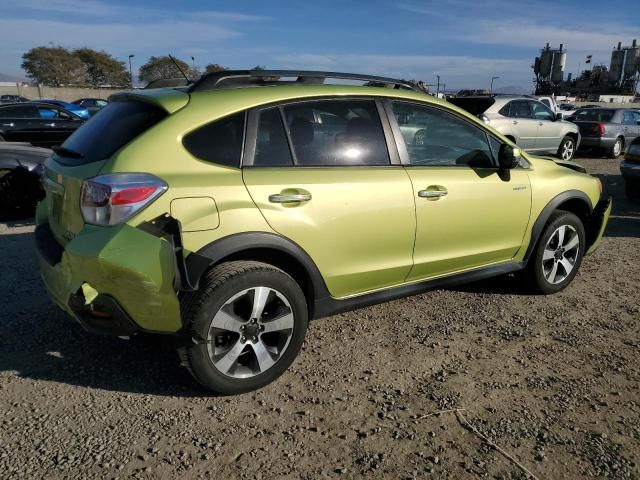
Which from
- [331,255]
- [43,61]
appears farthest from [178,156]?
[43,61]

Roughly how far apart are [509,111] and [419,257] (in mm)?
9628

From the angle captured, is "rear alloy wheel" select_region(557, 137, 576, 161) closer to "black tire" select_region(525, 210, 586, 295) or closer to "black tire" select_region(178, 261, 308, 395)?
"black tire" select_region(525, 210, 586, 295)

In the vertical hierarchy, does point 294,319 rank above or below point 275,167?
below

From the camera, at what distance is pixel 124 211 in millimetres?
2484

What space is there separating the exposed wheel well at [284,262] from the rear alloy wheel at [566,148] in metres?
12.4

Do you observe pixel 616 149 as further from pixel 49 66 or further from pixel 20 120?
pixel 49 66

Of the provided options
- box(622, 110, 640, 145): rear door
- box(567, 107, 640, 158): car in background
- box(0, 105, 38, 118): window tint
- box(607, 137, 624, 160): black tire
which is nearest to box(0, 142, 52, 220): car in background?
box(0, 105, 38, 118): window tint

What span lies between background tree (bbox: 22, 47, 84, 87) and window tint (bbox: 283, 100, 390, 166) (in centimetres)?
7767

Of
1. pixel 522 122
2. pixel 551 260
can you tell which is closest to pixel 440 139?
pixel 551 260

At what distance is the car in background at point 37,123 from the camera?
9.89m

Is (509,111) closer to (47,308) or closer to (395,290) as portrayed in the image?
(395,290)

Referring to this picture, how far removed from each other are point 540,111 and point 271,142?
1157cm

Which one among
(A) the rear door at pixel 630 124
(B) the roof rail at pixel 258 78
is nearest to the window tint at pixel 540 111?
(A) the rear door at pixel 630 124

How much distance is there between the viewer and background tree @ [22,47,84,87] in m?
69.6
